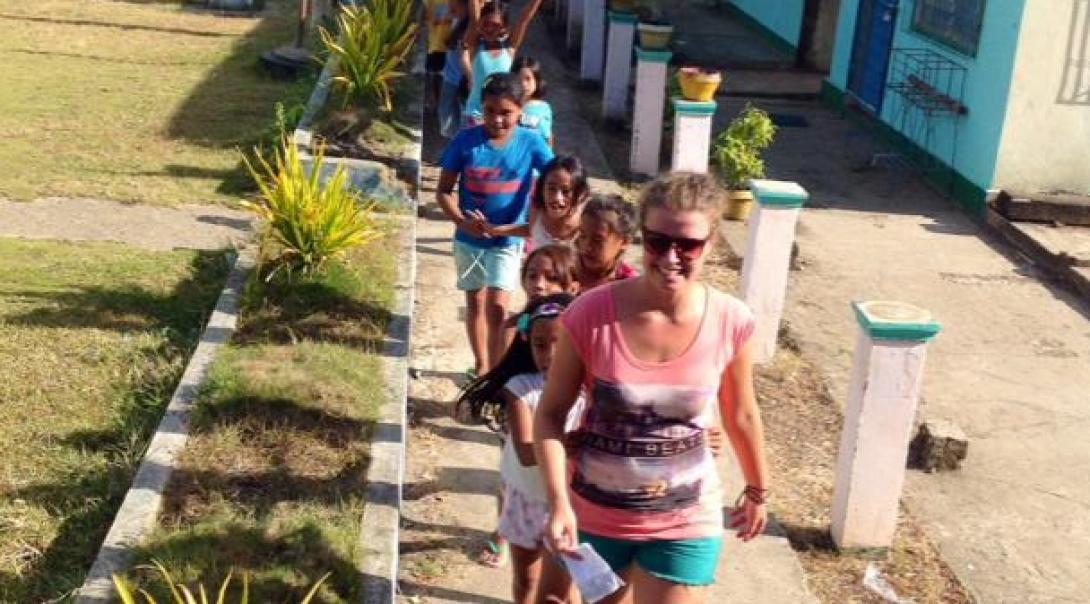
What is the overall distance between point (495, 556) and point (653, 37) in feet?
24.2

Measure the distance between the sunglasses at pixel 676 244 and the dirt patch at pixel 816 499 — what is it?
238cm

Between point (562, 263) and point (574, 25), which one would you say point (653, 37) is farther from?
point (562, 263)

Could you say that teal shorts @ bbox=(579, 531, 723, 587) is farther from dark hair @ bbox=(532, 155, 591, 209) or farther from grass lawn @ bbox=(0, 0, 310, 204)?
grass lawn @ bbox=(0, 0, 310, 204)

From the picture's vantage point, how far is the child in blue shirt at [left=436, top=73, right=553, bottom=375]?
6.11m

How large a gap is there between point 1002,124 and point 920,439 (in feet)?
16.0

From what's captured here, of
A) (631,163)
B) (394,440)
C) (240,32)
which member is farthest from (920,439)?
(240,32)

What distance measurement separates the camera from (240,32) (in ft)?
58.6

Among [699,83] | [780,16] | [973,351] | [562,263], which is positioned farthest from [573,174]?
[780,16]

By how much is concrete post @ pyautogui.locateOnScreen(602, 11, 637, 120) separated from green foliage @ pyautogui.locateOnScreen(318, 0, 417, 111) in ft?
8.09

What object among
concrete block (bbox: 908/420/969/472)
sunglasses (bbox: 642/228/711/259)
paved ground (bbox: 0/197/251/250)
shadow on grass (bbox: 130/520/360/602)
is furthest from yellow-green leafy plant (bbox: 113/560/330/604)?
paved ground (bbox: 0/197/251/250)

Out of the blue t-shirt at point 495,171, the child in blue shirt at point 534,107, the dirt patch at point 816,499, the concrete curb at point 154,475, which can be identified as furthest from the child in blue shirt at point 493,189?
the dirt patch at point 816,499

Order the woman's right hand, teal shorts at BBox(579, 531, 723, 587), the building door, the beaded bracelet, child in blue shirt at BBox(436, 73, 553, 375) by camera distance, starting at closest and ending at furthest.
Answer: the woman's right hand, teal shorts at BBox(579, 531, 723, 587), the beaded bracelet, child in blue shirt at BBox(436, 73, 553, 375), the building door

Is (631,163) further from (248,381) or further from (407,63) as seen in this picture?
(248,381)

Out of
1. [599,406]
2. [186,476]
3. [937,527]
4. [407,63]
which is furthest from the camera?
[407,63]
